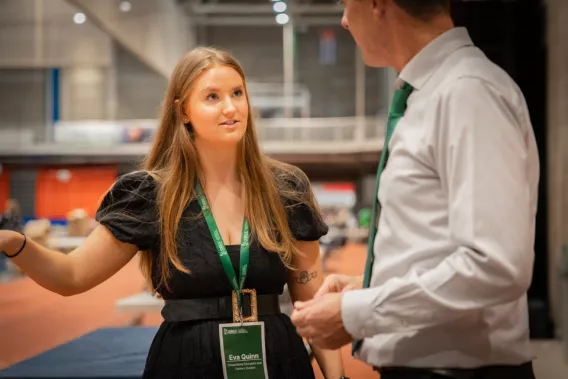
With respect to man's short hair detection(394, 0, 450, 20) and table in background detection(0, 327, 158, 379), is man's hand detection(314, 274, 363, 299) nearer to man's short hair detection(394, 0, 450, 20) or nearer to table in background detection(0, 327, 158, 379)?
man's short hair detection(394, 0, 450, 20)

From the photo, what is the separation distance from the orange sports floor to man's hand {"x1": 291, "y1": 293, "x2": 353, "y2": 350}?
8.72 ft

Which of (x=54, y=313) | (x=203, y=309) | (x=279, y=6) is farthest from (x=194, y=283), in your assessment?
(x=279, y=6)

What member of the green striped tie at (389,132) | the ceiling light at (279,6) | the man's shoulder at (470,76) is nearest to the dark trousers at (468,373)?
the green striped tie at (389,132)

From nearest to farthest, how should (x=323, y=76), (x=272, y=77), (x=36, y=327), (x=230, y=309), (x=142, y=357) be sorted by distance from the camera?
(x=230, y=309), (x=142, y=357), (x=36, y=327), (x=272, y=77), (x=323, y=76)

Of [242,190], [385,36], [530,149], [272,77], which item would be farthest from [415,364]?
[272,77]

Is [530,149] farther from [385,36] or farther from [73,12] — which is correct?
[73,12]

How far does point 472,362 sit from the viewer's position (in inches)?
45.4

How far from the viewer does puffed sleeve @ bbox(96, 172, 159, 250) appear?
69.2 inches

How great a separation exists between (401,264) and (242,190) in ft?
2.75

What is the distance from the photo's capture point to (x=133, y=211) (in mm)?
1795

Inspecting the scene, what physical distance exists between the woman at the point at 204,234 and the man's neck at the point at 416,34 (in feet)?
2.27

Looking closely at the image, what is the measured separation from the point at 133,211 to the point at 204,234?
207 millimetres

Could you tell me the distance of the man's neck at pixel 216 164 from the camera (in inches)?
74.7

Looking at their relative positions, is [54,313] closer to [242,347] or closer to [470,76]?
[242,347]
